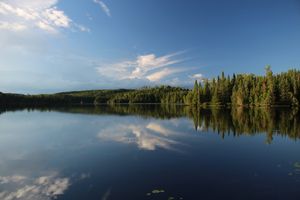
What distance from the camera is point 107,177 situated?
14773mm

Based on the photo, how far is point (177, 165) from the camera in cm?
1727

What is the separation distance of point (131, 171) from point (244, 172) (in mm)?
7473

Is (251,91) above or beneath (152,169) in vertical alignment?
above

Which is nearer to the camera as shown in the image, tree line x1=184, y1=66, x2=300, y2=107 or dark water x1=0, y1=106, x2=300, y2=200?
dark water x1=0, y1=106, x2=300, y2=200

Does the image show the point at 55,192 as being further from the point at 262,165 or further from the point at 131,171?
the point at 262,165

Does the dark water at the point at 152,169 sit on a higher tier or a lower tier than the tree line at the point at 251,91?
lower

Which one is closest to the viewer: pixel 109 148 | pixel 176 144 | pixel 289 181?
pixel 289 181

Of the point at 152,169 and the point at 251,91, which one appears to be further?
the point at 251,91

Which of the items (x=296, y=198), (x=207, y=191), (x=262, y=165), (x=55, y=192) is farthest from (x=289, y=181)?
(x=55, y=192)

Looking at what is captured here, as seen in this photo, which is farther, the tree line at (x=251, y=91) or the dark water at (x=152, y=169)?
the tree line at (x=251, y=91)

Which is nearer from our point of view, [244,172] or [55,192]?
[55,192]

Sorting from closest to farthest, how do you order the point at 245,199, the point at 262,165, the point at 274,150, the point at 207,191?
the point at 245,199
the point at 207,191
the point at 262,165
the point at 274,150

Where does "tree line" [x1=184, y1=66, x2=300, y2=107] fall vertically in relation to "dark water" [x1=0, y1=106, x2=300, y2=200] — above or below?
above

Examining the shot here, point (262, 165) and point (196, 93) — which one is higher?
point (196, 93)
